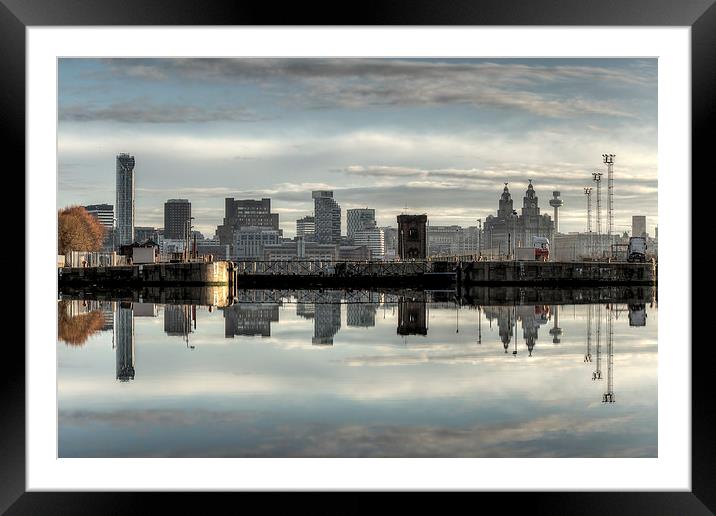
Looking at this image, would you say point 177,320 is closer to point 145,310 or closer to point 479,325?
point 145,310

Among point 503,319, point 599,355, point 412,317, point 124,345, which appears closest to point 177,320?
point 412,317

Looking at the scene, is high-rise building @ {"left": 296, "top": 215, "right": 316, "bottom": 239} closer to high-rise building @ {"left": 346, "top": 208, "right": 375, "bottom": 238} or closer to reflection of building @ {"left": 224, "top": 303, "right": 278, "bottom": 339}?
high-rise building @ {"left": 346, "top": 208, "right": 375, "bottom": 238}

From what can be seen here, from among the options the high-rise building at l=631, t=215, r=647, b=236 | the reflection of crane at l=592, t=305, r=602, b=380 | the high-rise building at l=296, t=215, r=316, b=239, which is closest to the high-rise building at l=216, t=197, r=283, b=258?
the high-rise building at l=296, t=215, r=316, b=239

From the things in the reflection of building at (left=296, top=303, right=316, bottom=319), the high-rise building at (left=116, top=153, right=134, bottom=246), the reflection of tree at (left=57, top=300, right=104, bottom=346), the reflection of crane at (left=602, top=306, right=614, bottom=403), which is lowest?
the reflection of crane at (left=602, top=306, right=614, bottom=403)

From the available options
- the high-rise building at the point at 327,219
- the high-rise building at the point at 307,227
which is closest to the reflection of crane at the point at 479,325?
the high-rise building at the point at 327,219

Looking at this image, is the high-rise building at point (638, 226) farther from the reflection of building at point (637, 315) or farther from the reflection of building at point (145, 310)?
the reflection of building at point (145, 310)
